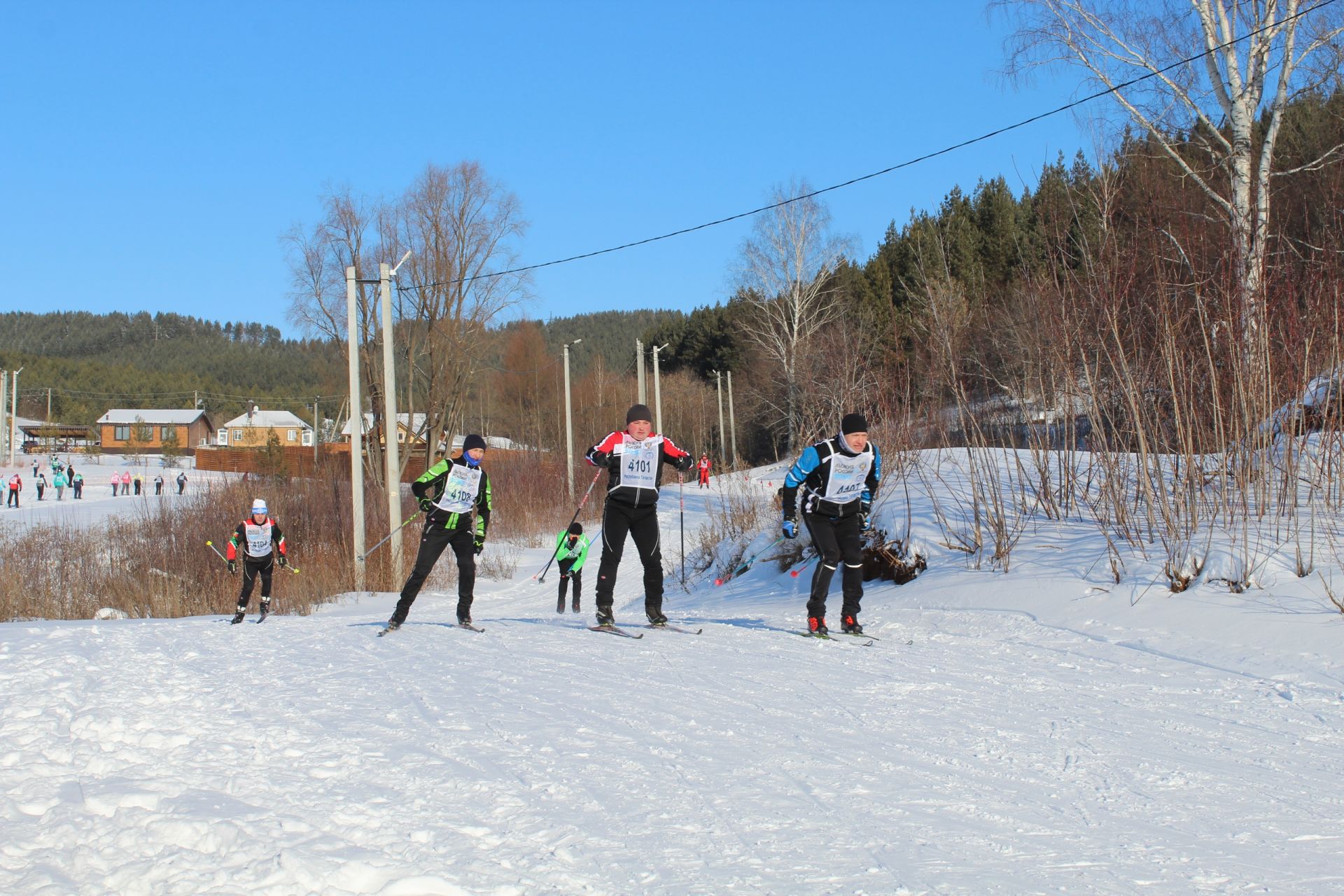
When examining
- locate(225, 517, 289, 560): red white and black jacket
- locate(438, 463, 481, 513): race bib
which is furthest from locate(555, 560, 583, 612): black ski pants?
locate(438, 463, 481, 513): race bib

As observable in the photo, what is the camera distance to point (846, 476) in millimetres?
8664

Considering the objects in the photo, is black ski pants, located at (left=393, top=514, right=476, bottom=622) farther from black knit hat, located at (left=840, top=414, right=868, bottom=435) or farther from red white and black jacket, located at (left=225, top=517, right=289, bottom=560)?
red white and black jacket, located at (left=225, top=517, right=289, bottom=560)

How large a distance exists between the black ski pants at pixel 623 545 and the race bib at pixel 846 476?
5.03 feet

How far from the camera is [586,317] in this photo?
454 ft

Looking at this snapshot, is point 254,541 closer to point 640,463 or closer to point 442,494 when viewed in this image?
point 442,494

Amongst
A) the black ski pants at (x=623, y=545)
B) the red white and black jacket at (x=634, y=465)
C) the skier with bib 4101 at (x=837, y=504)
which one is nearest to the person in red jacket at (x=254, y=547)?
the black ski pants at (x=623, y=545)

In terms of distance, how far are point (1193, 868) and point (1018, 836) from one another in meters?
0.59

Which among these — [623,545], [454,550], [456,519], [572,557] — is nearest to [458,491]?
[456,519]

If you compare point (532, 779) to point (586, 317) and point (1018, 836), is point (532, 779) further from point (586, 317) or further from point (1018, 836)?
point (586, 317)

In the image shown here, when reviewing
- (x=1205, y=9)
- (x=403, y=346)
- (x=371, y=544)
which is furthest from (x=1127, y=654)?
(x=403, y=346)

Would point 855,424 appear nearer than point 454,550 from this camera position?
Yes

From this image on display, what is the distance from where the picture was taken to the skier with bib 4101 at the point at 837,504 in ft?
28.4

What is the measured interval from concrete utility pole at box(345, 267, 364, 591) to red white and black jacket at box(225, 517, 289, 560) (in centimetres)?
549

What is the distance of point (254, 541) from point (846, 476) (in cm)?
930
